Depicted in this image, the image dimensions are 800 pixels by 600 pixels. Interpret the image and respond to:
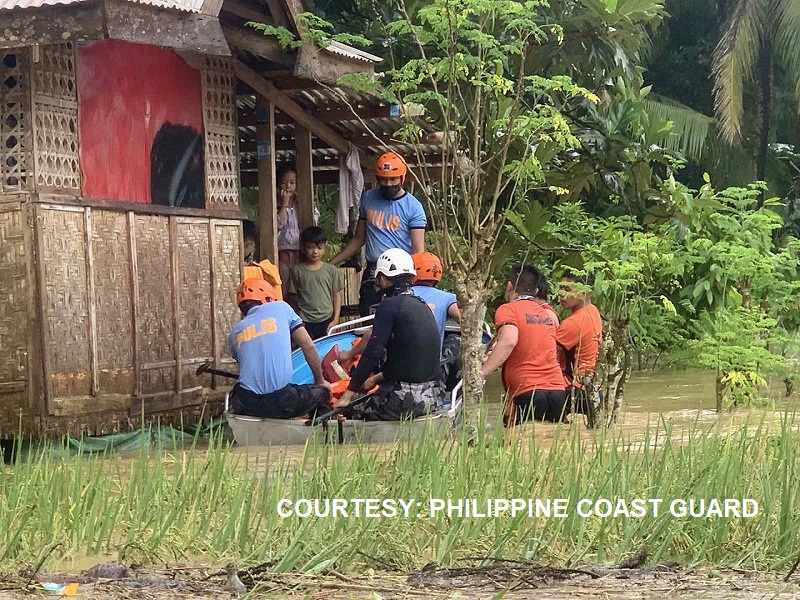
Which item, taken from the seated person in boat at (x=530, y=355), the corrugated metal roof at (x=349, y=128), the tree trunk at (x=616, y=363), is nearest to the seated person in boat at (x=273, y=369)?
the seated person in boat at (x=530, y=355)

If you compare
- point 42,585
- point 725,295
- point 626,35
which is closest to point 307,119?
point 626,35

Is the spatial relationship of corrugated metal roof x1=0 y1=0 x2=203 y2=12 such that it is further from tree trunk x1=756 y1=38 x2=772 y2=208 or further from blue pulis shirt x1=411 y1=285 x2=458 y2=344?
tree trunk x1=756 y1=38 x2=772 y2=208

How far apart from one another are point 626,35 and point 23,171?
576 centimetres

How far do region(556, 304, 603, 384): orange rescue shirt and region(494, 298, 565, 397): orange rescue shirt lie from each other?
0.54 m

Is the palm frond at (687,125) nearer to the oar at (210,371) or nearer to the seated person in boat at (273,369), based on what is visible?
the oar at (210,371)

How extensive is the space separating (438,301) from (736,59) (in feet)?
44.5

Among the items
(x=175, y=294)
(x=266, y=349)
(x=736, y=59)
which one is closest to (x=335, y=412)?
(x=266, y=349)

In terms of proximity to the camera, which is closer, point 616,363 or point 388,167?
point 616,363

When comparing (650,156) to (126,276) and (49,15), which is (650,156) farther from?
(49,15)

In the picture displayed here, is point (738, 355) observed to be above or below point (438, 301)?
below

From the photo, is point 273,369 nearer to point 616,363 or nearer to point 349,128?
point 616,363

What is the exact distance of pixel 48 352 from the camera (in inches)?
329

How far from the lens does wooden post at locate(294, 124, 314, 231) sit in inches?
461

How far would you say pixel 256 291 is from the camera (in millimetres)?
8648
